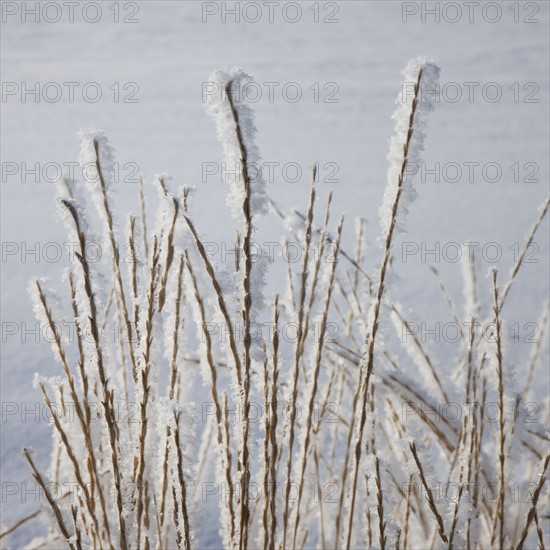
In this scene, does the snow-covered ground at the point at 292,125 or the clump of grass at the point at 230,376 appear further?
the snow-covered ground at the point at 292,125

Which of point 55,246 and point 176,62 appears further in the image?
point 176,62

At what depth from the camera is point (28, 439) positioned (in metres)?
2.13

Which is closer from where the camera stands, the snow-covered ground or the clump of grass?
the clump of grass

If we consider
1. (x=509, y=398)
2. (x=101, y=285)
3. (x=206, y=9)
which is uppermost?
(x=206, y=9)

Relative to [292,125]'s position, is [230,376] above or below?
below

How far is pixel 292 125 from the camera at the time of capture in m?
5.68

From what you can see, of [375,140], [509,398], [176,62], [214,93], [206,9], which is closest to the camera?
[214,93]

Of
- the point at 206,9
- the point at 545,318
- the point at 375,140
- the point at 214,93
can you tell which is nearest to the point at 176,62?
the point at 206,9

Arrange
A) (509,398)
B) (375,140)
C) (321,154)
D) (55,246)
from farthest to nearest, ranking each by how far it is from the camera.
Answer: (375,140)
(321,154)
(55,246)
(509,398)

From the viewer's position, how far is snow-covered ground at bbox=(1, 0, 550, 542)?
3158mm

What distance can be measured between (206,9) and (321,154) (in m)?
2.97

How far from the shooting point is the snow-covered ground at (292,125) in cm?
316

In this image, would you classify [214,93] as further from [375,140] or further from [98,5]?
[98,5]

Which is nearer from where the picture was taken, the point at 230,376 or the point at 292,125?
the point at 230,376
